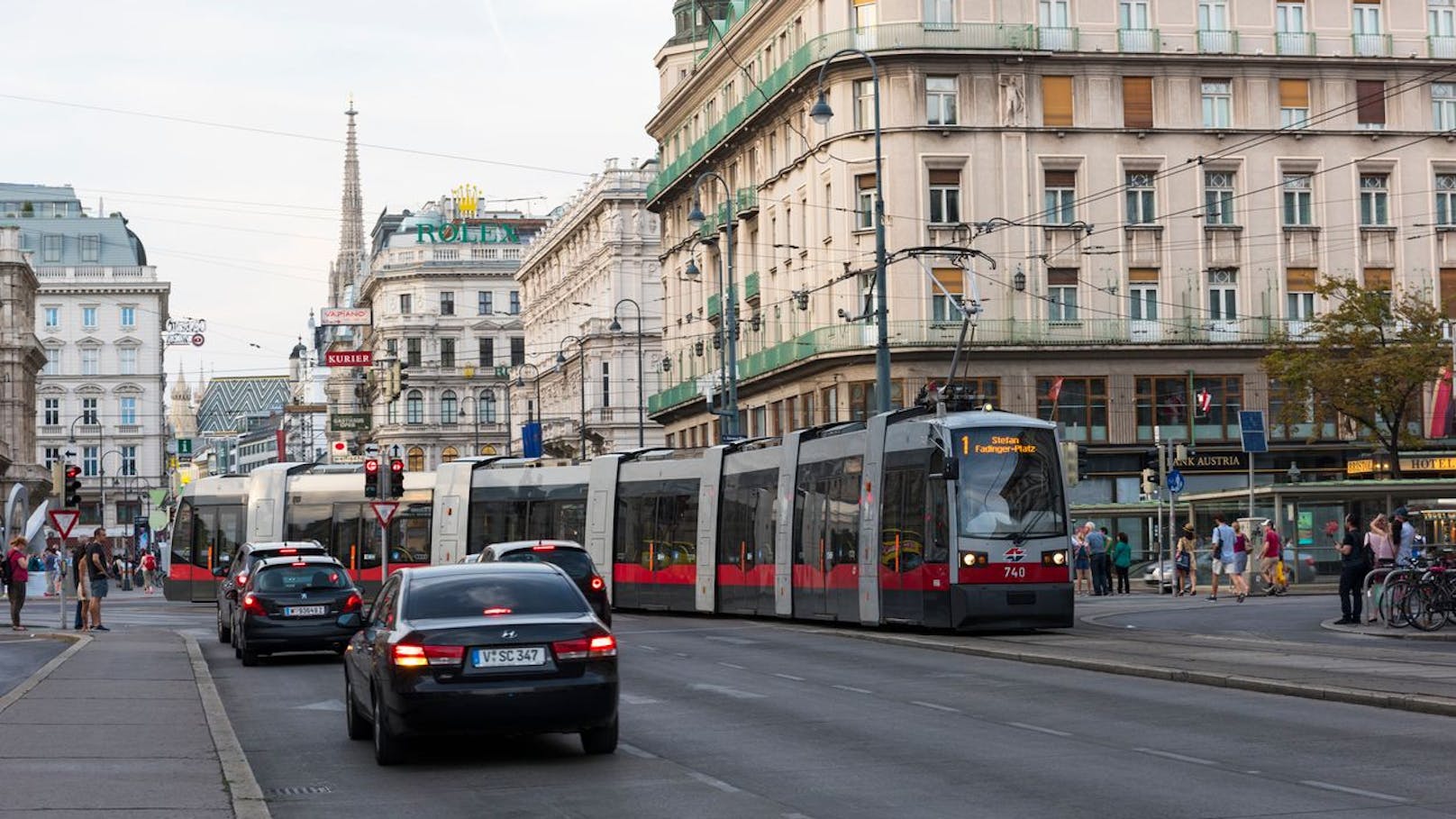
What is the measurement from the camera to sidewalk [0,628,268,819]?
12180mm

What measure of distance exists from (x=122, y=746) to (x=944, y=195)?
4612 centimetres

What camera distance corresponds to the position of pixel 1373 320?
5453cm

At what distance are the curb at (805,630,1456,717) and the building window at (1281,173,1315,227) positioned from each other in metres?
37.0

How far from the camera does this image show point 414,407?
132m

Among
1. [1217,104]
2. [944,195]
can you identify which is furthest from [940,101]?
[1217,104]

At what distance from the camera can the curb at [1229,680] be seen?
17.0 m

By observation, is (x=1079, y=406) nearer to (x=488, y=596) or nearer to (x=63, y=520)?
(x=63, y=520)

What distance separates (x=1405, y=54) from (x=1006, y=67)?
1206 centimetres

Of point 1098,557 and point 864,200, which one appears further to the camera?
point 864,200

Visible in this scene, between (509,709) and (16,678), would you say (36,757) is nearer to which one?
(509,709)

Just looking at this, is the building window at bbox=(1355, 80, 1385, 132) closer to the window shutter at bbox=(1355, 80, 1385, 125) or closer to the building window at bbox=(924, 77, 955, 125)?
the window shutter at bbox=(1355, 80, 1385, 125)

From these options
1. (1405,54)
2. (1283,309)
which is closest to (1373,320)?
(1283,309)

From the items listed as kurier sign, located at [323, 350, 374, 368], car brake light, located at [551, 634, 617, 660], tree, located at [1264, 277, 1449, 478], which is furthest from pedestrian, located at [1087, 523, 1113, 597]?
kurier sign, located at [323, 350, 374, 368]

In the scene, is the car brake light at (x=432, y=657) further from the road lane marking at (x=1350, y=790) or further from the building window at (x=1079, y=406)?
the building window at (x=1079, y=406)
